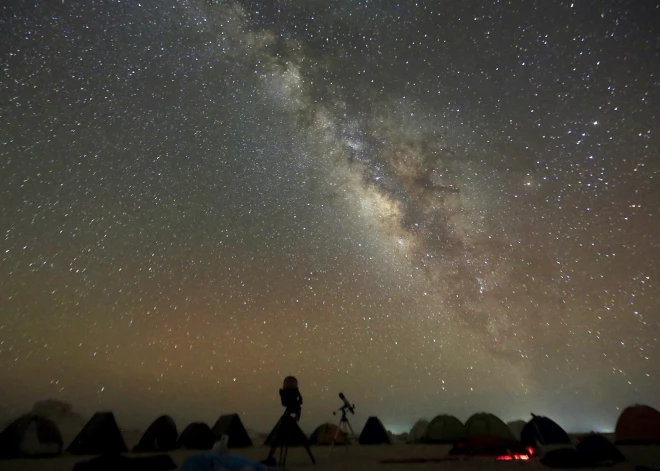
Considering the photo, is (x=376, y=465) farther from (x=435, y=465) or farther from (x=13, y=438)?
(x=13, y=438)

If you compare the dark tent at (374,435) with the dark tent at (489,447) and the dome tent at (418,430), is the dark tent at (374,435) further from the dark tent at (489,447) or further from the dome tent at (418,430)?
the dark tent at (489,447)

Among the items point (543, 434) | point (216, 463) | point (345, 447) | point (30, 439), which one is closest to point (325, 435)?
point (345, 447)

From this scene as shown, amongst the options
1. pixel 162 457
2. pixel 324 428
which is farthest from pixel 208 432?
pixel 162 457

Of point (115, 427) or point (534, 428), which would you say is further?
point (534, 428)

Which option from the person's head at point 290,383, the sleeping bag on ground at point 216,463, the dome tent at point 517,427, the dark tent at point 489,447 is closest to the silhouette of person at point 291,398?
the person's head at point 290,383

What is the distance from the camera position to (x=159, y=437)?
13.7m

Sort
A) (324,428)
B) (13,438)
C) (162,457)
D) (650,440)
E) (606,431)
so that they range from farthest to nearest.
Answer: (606,431), (324,428), (650,440), (13,438), (162,457)

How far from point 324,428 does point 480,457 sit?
10336 millimetres

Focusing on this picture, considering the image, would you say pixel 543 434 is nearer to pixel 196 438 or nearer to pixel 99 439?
pixel 196 438

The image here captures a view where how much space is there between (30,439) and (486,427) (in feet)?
49.8

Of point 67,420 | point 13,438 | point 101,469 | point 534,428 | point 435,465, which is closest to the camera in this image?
point 101,469

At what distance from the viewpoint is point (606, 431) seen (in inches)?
981

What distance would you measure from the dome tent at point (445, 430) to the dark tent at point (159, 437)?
33.6 ft

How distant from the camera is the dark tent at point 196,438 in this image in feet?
46.4
